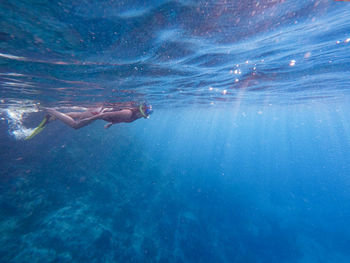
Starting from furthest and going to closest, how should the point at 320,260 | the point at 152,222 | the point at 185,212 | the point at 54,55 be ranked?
the point at 185,212 < the point at 320,260 < the point at 152,222 < the point at 54,55

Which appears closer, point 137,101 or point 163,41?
point 163,41

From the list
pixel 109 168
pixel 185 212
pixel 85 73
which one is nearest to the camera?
pixel 85 73

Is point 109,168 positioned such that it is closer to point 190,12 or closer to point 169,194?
point 169,194

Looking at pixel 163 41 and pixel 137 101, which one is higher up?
pixel 163 41

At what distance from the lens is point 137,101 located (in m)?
21.5

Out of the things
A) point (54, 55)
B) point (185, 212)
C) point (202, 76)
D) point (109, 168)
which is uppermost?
point (54, 55)

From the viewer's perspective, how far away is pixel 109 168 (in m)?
23.1

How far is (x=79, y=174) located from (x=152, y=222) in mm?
10006

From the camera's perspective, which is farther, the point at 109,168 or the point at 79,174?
the point at 109,168

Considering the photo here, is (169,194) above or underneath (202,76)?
underneath

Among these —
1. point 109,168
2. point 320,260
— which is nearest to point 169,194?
point 109,168

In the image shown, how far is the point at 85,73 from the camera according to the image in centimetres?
1043

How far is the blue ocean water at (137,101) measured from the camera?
19.1ft

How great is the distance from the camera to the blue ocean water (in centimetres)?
582
